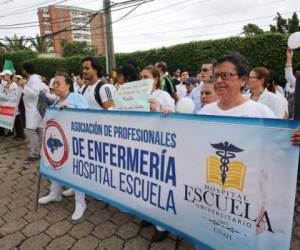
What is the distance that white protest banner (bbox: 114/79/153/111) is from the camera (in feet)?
8.57

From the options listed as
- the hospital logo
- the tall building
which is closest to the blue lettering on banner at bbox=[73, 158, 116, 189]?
the hospital logo

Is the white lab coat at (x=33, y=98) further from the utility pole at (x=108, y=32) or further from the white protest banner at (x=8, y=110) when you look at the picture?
the utility pole at (x=108, y=32)

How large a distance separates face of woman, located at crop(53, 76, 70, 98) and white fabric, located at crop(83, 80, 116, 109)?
27cm

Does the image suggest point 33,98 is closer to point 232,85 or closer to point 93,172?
point 93,172

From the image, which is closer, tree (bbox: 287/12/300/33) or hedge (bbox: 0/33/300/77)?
hedge (bbox: 0/33/300/77)

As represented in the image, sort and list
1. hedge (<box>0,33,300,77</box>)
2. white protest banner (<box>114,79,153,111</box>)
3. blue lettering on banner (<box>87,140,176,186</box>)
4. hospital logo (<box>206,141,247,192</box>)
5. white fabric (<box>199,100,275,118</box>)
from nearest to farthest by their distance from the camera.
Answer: hospital logo (<box>206,141,247,192</box>) < white fabric (<box>199,100,275,118</box>) < blue lettering on banner (<box>87,140,176,186</box>) < white protest banner (<box>114,79,153,111</box>) < hedge (<box>0,33,300,77</box>)

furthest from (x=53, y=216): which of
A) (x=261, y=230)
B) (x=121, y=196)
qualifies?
(x=261, y=230)

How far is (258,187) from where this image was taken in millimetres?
1664

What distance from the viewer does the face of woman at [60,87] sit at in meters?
3.37

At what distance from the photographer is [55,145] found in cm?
326

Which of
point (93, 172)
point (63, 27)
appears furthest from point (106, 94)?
point (63, 27)

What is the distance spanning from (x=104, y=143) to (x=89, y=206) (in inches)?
47.4

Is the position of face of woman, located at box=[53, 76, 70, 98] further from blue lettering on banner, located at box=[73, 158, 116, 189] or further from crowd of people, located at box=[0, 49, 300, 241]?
blue lettering on banner, located at box=[73, 158, 116, 189]

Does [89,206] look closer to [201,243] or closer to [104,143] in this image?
[104,143]
